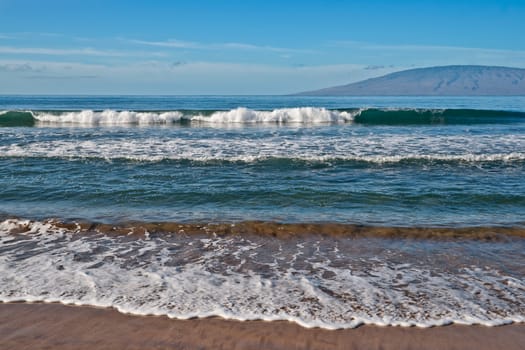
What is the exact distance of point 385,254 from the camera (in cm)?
636

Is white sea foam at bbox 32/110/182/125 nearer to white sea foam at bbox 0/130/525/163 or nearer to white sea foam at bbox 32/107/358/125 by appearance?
white sea foam at bbox 32/107/358/125

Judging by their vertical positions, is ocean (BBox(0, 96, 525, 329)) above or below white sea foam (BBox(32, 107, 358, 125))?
below

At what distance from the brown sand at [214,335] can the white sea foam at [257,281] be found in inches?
6.0

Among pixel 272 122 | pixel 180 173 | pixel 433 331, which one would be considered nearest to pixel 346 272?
pixel 433 331

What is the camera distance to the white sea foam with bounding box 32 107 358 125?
102 feet

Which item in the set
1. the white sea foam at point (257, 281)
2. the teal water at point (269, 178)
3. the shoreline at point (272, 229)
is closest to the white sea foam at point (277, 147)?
the teal water at point (269, 178)

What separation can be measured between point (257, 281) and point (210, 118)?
27.2 metres

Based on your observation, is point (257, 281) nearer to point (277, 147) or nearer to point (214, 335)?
point (214, 335)

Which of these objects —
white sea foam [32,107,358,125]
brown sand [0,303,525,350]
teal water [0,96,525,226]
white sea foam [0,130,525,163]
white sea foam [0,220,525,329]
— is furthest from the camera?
white sea foam [32,107,358,125]

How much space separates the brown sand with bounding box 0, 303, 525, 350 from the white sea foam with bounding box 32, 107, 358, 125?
1051 inches

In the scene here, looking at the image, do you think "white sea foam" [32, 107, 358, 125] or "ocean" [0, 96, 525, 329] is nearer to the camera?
"ocean" [0, 96, 525, 329]

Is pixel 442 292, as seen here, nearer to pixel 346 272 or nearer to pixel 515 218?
pixel 346 272

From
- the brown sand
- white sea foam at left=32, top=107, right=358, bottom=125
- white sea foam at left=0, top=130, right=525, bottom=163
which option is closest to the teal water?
white sea foam at left=0, top=130, right=525, bottom=163

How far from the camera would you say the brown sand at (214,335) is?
3.95 meters
